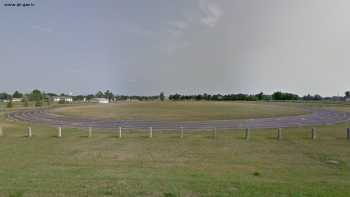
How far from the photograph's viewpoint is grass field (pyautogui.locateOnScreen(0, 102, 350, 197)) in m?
6.34

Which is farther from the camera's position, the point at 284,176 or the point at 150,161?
the point at 150,161

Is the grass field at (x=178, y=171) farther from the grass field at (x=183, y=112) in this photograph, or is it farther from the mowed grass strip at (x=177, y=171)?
the grass field at (x=183, y=112)

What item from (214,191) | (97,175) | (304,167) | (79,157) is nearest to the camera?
(214,191)

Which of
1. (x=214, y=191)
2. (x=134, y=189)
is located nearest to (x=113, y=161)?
(x=134, y=189)

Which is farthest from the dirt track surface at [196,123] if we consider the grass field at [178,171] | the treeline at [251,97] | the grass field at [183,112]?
the treeline at [251,97]

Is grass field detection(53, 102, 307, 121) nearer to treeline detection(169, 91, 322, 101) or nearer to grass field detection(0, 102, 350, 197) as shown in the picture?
grass field detection(0, 102, 350, 197)

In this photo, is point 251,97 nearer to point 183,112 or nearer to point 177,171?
point 183,112

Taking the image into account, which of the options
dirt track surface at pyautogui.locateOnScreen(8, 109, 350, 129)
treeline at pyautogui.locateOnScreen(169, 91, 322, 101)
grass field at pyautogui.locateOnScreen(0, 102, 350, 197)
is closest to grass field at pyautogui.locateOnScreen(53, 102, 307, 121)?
dirt track surface at pyautogui.locateOnScreen(8, 109, 350, 129)

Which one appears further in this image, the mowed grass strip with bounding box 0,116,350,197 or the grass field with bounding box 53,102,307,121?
the grass field with bounding box 53,102,307,121

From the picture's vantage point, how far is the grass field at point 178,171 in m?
6.34

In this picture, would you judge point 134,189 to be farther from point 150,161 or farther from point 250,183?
point 150,161

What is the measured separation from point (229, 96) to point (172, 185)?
170 m

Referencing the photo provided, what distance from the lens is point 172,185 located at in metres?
6.77

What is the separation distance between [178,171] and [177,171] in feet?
0.11
